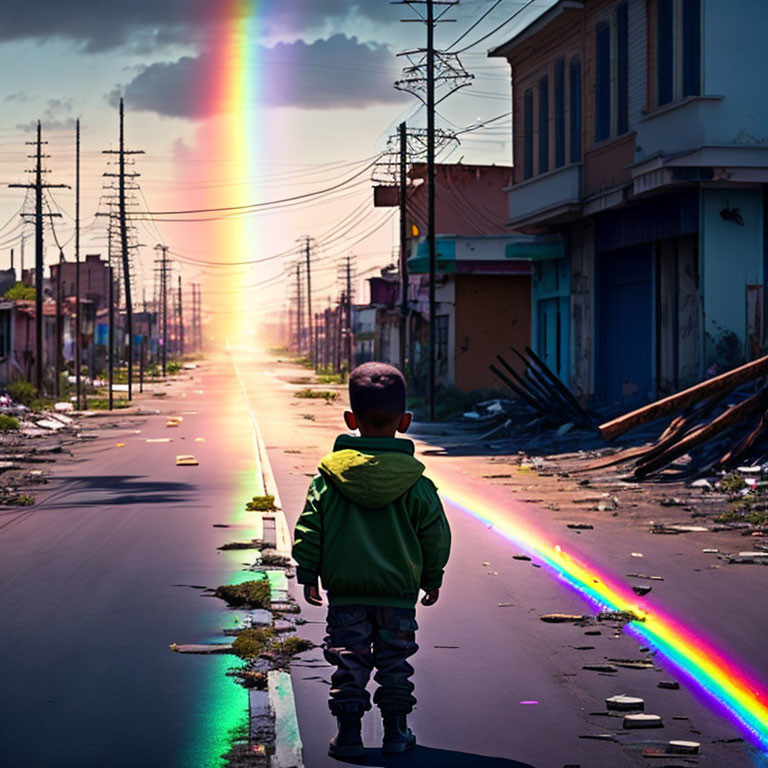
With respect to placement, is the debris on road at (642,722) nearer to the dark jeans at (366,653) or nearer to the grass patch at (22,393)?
the dark jeans at (366,653)

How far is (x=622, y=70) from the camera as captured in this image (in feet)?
93.2

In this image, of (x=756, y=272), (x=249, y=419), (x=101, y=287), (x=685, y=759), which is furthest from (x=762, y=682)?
(x=101, y=287)

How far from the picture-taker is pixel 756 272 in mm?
24328

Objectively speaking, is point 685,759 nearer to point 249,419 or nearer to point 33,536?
point 33,536

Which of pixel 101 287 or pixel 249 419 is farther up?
pixel 101 287

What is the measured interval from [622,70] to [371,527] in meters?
24.6

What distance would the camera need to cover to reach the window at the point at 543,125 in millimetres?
34344

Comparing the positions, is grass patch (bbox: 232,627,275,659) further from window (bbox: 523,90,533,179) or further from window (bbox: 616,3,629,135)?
window (bbox: 523,90,533,179)

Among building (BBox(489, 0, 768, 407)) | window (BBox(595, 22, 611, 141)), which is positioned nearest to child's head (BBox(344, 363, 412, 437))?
building (BBox(489, 0, 768, 407))

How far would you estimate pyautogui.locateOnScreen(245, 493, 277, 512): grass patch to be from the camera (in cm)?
1570

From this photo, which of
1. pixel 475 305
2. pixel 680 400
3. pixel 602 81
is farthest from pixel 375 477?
pixel 475 305

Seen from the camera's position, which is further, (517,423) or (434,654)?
(517,423)

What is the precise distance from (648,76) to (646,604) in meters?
19.1

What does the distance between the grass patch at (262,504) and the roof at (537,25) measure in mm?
18323
